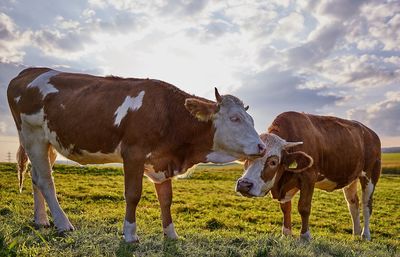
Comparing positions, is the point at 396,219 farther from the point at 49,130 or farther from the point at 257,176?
the point at 49,130

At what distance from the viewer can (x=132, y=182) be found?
23.7 ft

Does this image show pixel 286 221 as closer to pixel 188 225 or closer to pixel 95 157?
pixel 188 225

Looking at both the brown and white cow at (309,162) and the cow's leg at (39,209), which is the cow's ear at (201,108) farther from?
the cow's leg at (39,209)

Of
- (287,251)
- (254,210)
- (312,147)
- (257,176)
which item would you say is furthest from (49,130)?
(254,210)

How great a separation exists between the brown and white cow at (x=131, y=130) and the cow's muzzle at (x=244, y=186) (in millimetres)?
711

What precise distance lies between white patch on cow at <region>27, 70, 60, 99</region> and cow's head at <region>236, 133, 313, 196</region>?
3.94m

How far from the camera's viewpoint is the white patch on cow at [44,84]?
866cm

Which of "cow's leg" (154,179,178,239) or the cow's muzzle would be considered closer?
the cow's muzzle

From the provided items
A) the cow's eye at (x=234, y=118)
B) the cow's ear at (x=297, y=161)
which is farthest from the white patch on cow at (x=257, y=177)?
the cow's eye at (x=234, y=118)

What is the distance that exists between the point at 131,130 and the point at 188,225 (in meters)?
6.54

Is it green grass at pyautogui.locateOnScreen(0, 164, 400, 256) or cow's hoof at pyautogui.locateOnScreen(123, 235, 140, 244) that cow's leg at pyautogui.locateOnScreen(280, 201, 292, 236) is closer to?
green grass at pyautogui.locateOnScreen(0, 164, 400, 256)

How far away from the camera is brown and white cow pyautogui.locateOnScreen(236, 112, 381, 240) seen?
8.69 meters

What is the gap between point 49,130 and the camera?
27.7 ft

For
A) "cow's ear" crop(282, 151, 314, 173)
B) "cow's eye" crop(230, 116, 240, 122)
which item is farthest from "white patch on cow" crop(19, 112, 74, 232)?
"cow's ear" crop(282, 151, 314, 173)
